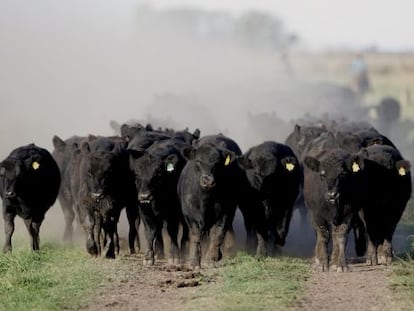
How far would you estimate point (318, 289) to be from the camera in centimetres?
1316

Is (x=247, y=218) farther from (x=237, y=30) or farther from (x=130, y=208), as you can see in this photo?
(x=237, y=30)

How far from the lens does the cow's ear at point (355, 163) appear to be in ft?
49.7

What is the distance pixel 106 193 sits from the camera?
54.2 feet

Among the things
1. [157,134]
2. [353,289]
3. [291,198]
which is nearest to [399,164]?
[291,198]

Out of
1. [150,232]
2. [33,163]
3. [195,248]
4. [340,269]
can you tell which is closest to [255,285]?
A: [340,269]

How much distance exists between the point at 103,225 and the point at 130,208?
670 mm

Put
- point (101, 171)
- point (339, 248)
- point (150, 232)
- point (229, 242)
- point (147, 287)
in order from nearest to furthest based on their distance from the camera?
point (147, 287) → point (339, 248) → point (150, 232) → point (101, 171) → point (229, 242)

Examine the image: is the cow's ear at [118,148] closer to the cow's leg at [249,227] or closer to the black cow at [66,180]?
the cow's leg at [249,227]

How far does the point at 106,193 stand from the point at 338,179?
3863mm

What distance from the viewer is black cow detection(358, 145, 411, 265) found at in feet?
52.5

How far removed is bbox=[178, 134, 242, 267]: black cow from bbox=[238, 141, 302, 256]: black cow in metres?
0.72

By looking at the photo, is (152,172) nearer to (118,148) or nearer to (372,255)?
(118,148)

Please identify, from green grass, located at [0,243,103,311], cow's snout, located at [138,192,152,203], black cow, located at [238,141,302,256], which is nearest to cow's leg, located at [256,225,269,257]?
black cow, located at [238,141,302,256]

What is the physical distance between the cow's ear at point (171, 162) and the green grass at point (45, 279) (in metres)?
1.90
